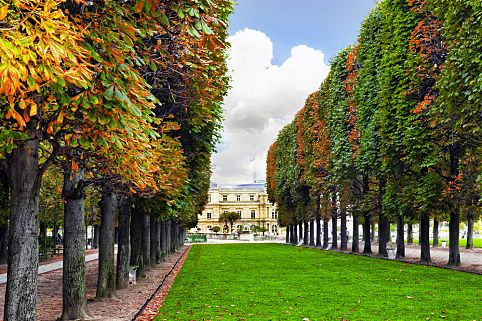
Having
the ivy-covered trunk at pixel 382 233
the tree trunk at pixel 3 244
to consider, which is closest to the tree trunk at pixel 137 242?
the tree trunk at pixel 3 244

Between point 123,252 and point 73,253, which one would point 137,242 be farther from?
point 73,253

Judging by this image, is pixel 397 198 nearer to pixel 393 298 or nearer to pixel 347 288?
pixel 347 288

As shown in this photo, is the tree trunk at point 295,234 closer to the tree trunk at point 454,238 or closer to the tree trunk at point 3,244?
the tree trunk at point 3,244

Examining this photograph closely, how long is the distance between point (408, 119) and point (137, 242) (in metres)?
14.9

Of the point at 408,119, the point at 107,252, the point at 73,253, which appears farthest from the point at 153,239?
the point at 73,253

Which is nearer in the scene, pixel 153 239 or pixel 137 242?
pixel 137 242

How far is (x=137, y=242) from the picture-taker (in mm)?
23531

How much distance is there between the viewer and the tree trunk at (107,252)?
15844mm

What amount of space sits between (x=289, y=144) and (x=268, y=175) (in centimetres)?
1915

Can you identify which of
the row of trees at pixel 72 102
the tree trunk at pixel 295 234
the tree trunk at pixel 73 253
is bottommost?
the tree trunk at pixel 295 234

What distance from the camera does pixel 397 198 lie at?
98.8 ft

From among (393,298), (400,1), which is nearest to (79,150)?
(393,298)

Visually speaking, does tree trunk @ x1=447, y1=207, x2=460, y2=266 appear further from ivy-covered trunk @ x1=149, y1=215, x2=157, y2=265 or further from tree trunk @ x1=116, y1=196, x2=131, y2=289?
tree trunk @ x1=116, y1=196, x2=131, y2=289

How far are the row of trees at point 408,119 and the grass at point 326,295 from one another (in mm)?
4376
